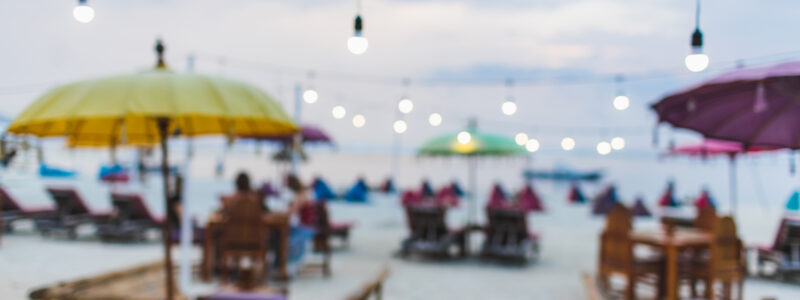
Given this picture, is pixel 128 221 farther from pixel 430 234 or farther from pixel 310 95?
pixel 430 234

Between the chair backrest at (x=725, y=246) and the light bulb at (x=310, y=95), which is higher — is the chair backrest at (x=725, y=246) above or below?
below

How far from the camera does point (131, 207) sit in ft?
37.1

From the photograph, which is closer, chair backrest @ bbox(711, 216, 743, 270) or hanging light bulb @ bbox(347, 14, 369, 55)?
hanging light bulb @ bbox(347, 14, 369, 55)

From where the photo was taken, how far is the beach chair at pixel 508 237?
984 centimetres

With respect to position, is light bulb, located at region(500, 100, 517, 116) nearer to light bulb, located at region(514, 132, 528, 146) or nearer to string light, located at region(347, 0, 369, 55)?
string light, located at region(347, 0, 369, 55)

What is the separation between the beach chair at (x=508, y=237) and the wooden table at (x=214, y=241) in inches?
144

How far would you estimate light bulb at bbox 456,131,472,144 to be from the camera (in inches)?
410

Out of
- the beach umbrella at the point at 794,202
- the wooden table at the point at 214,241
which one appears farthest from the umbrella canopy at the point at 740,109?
the beach umbrella at the point at 794,202

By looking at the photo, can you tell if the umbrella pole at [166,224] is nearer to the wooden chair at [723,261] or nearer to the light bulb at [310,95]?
the wooden chair at [723,261]

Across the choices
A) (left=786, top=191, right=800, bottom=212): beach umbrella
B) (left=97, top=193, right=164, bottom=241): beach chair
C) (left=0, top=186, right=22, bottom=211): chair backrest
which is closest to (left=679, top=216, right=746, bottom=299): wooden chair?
(left=786, top=191, right=800, bottom=212): beach umbrella

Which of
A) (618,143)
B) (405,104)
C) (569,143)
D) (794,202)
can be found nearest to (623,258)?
(794,202)

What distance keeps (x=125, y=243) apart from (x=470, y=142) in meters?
6.79

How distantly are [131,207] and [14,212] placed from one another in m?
2.83

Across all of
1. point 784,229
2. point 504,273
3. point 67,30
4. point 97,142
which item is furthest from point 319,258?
point 67,30
